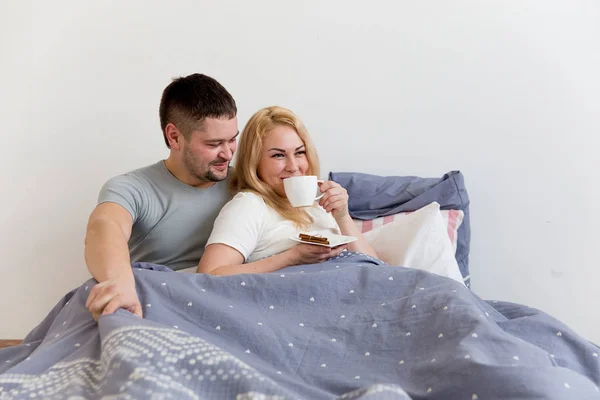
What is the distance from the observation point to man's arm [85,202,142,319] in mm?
1148

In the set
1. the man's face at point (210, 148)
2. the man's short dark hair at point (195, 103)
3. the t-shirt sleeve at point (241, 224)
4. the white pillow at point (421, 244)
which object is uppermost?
the man's short dark hair at point (195, 103)

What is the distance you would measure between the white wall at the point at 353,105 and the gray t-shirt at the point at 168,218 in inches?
17.5

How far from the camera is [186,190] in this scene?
1.81 meters

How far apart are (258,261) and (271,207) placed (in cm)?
22

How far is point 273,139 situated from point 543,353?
3.42 feet

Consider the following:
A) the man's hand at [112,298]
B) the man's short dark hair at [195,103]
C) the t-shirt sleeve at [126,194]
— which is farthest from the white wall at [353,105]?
the man's hand at [112,298]

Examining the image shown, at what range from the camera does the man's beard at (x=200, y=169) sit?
176 centimetres

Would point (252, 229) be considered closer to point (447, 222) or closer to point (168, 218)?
point (168, 218)

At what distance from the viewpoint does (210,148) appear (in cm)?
175

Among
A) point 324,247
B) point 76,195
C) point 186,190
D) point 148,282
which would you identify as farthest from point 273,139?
point 76,195

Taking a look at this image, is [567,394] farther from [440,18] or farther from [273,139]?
[440,18]

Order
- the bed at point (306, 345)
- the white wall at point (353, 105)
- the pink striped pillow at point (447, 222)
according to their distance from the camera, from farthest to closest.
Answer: the white wall at point (353, 105) → the pink striped pillow at point (447, 222) → the bed at point (306, 345)

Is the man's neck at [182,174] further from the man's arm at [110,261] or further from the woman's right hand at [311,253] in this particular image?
the woman's right hand at [311,253]

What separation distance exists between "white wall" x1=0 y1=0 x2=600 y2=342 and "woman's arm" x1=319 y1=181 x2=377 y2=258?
0.37m
